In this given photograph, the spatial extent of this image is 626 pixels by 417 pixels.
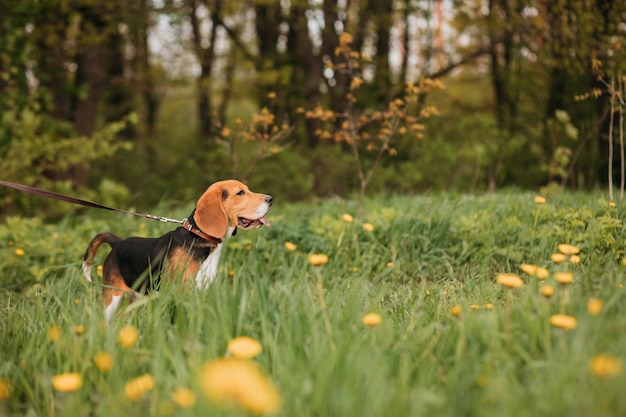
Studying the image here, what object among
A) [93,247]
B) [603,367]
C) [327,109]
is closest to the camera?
[603,367]

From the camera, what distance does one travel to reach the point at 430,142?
11.4 metres

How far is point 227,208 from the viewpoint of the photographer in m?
4.38

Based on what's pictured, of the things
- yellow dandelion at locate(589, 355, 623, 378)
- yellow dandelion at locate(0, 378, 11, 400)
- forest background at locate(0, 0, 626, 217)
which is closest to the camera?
yellow dandelion at locate(589, 355, 623, 378)

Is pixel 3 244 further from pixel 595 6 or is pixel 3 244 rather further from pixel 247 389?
pixel 595 6

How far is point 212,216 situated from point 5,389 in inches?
82.1

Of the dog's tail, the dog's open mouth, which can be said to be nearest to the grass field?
the dog's tail

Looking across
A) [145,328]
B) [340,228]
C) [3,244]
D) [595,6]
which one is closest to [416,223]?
[340,228]

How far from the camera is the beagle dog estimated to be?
4.00 m

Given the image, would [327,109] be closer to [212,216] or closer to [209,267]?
[212,216]

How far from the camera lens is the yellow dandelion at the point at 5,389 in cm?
220

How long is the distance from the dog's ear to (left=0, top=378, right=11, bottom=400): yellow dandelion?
1747 millimetres

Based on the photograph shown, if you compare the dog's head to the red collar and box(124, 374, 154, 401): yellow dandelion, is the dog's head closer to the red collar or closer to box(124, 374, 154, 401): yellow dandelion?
the red collar

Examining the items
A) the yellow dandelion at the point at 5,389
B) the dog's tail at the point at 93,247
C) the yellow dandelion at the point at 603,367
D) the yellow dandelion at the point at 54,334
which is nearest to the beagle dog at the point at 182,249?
the dog's tail at the point at 93,247

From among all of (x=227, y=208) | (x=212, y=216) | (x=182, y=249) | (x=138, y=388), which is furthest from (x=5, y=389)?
(x=227, y=208)
